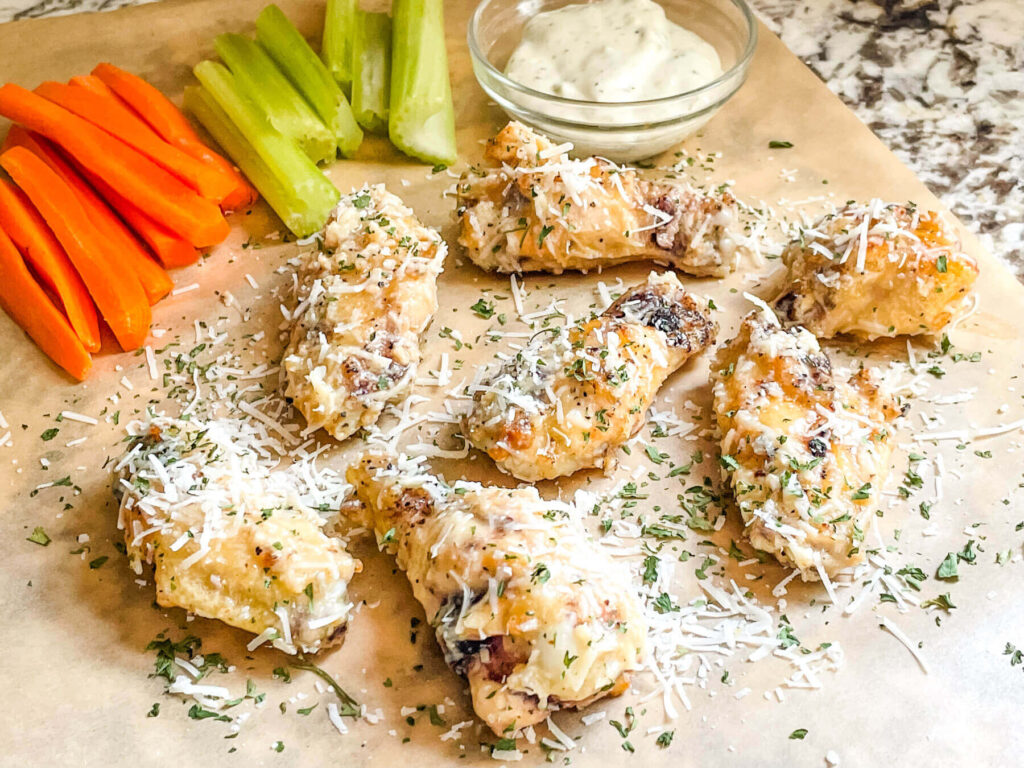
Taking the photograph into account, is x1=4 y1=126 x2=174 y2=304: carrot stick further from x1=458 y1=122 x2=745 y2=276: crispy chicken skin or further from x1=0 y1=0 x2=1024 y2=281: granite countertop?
x1=0 y1=0 x2=1024 y2=281: granite countertop

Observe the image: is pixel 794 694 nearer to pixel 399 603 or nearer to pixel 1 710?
pixel 399 603

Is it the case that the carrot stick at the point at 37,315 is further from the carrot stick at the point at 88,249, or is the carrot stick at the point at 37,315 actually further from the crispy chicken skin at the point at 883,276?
the crispy chicken skin at the point at 883,276

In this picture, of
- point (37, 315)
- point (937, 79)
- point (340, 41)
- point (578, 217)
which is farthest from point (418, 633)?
point (937, 79)

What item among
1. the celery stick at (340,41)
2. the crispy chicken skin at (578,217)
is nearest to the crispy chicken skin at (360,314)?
the crispy chicken skin at (578,217)

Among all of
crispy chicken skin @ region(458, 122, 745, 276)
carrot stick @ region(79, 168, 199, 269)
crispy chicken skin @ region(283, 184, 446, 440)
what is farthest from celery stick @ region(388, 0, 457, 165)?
carrot stick @ region(79, 168, 199, 269)

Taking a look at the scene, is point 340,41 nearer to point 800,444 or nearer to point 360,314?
point 360,314
